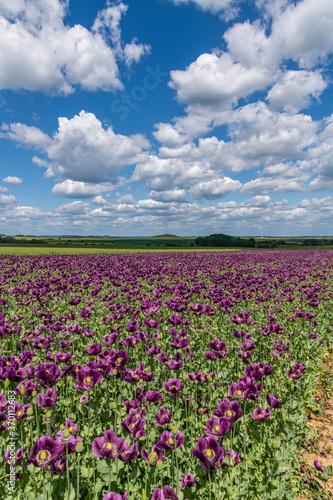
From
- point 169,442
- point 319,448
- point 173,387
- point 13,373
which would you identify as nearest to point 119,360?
point 173,387

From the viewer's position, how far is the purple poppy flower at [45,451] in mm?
2135

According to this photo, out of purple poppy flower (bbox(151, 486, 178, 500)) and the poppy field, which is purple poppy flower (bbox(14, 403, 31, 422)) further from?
purple poppy flower (bbox(151, 486, 178, 500))

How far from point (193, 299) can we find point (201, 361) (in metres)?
5.53

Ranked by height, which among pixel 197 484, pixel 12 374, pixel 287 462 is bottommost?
pixel 287 462

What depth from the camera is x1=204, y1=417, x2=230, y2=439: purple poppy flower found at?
91.4 inches

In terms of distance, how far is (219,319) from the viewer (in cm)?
891

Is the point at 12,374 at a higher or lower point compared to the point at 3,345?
higher

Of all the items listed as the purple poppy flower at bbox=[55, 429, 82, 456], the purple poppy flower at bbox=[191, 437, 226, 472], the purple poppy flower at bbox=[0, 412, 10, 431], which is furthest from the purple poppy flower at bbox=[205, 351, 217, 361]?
the purple poppy flower at bbox=[0, 412, 10, 431]

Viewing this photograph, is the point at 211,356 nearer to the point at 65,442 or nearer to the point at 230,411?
the point at 230,411

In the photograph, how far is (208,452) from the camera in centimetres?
225

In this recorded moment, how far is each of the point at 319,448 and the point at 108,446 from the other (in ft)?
11.6

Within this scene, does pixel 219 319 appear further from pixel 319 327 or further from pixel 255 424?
pixel 255 424

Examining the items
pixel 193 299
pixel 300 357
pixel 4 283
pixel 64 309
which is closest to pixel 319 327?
pixel 300 357

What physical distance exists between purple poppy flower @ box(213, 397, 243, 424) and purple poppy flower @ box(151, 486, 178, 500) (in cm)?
74
